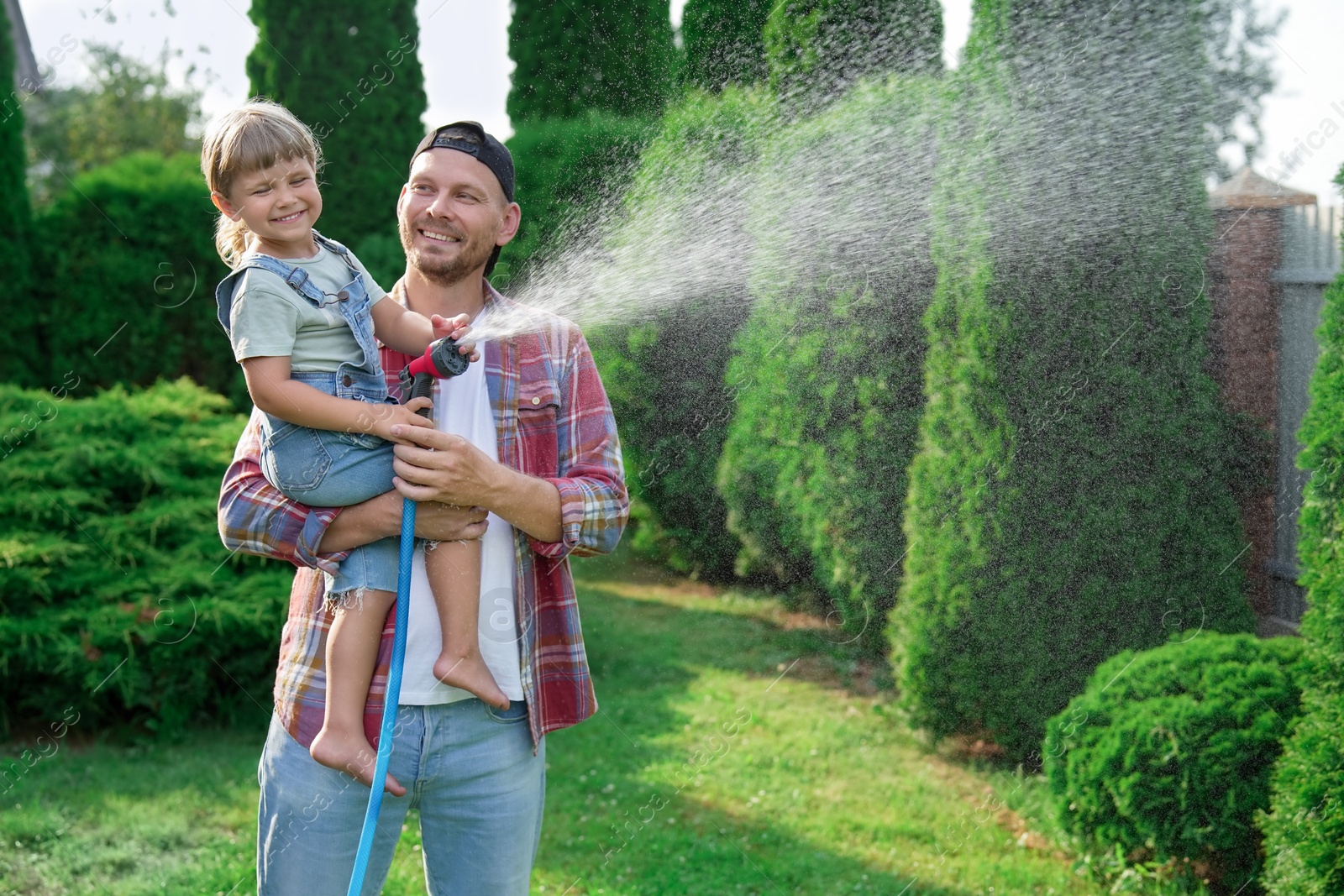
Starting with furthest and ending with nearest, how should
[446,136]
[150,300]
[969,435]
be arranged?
[150,300], [969,435], [446,136]

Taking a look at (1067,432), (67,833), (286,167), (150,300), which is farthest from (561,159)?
(286,167)

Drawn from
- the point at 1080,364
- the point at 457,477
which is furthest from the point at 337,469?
the point at 1080,364

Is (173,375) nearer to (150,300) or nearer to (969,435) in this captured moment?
(150,300)

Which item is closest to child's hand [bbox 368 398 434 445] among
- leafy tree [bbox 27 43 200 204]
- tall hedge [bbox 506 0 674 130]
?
tall hedge [bbox 506 0 674 130]

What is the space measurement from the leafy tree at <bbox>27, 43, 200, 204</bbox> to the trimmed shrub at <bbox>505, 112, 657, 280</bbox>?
13.1 metres

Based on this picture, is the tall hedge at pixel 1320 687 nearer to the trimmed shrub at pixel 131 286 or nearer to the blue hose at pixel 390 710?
the blue hose at pixel 390 710

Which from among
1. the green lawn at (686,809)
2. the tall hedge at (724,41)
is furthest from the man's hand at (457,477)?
the tall hedge at (724,41)

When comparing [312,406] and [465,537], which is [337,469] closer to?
[312,406]

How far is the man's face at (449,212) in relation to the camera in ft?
→ 6.69

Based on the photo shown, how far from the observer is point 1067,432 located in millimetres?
4250

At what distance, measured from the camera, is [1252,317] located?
170 inches

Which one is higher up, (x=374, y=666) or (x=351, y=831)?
(x=374, y=666)

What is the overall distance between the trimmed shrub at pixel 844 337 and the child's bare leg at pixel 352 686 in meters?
3.65

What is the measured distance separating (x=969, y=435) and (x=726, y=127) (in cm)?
278
